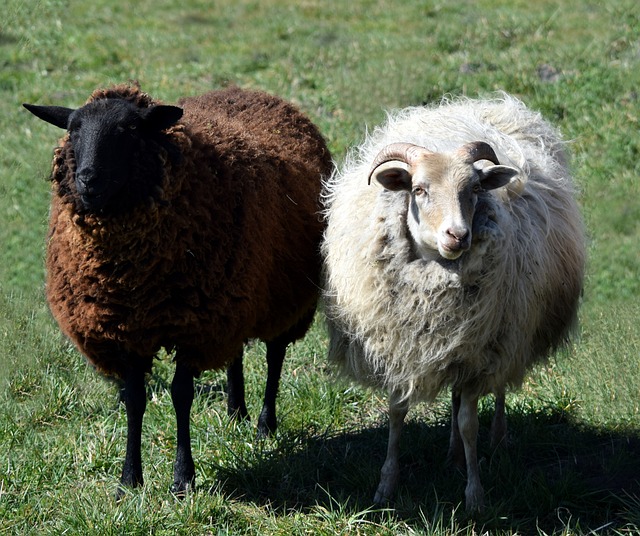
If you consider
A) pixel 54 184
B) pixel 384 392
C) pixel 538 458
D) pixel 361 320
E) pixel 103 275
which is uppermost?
pixel 54 184

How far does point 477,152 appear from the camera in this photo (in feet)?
15.4

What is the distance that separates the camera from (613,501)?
4910 millimetres

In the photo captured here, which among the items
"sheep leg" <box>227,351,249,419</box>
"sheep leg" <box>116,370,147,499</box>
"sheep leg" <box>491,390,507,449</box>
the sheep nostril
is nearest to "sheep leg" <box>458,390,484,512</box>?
"sheep leg" <box>491,390,507,449</box>

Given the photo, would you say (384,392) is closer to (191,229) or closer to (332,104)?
(191,229)

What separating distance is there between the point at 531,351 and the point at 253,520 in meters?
1.84

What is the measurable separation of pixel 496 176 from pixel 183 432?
2281 mm

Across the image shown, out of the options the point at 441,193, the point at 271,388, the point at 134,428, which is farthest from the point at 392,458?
the point at 441,193

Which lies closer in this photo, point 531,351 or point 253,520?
point 253,520

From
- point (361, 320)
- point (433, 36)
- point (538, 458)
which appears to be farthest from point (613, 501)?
point (433, 36)

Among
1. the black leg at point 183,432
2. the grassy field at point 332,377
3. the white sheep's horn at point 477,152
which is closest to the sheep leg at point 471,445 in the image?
the grassy field at point 332,377

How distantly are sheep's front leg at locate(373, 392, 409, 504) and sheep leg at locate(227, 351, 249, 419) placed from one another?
4.34 feet

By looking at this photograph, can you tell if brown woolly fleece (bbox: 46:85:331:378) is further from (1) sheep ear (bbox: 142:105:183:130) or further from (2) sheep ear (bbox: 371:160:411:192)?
(2) sheep ear (bbox: 371:160:411:192)

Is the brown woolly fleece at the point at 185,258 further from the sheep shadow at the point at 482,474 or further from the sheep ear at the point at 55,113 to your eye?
the sheep shadow at the point at 482,474

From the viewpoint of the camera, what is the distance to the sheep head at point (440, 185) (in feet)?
14.5
